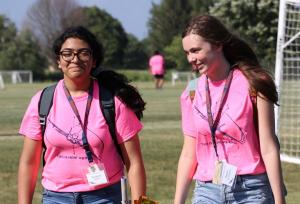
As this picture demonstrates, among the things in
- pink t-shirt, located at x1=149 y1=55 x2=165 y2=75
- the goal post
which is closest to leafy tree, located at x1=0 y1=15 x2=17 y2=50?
the goal post

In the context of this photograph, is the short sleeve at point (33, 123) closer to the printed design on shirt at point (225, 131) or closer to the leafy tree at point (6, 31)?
the printed design on shirt at point (225, 131)

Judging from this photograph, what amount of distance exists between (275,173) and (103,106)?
110cm

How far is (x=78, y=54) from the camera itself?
16.4 feet

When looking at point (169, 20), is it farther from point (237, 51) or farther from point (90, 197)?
point (90, 197)

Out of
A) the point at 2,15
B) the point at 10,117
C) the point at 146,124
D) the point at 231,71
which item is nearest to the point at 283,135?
the point at 146,124

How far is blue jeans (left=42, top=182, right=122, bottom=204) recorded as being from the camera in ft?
16.3

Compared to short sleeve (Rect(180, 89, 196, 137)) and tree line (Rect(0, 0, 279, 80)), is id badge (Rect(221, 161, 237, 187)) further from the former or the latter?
tree line (Rect(0, 0, 279, 80))

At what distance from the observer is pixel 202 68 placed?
15.9 ft

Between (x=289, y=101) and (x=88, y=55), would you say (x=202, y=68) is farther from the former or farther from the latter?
(x=289, y=101)

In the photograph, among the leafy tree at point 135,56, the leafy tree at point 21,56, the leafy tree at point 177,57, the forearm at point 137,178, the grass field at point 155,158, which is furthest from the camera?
the leafy tree at point 135,56

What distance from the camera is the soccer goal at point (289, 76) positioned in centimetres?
1388

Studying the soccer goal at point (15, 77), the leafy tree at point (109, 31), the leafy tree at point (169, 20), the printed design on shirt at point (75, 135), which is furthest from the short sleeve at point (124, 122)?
the leafy tree at point (169, 20)

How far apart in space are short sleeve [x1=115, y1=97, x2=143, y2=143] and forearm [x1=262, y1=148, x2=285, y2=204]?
32.2 inches

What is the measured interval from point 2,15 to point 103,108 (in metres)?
99.9
